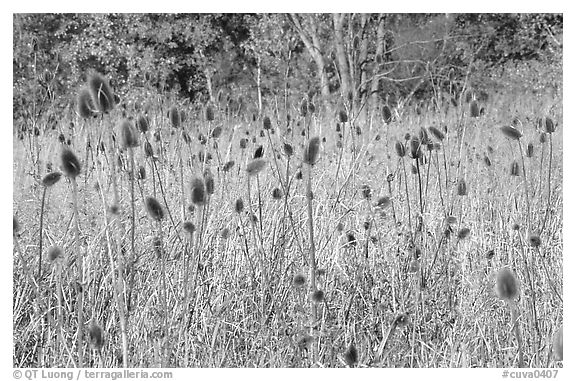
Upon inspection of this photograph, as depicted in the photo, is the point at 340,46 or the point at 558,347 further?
the point at 340,46

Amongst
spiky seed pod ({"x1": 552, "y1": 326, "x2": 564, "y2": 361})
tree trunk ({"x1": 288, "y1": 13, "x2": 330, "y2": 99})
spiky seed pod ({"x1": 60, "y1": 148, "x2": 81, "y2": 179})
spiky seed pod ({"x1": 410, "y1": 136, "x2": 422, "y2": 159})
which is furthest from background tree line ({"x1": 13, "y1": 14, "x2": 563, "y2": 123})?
spiky seed pod ({"x1": 552, "y1": 326, "x2": 564, "y2": 361})

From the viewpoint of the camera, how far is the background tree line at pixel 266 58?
3211mm

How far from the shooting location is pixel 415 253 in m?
1.99

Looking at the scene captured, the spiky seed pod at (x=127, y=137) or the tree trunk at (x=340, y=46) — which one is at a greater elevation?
the tree trunk at (x=340, y=46)

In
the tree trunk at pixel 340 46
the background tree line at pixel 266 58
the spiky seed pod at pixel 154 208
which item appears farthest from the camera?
the tree trunk at pixel 340 46

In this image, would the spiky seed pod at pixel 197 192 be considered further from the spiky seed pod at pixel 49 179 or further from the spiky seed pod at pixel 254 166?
the spiky seed pod at pixel 49 179

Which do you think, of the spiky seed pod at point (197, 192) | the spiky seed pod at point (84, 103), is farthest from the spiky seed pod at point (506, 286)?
the spiky seed pod at point (84, 103)

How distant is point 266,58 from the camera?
6.43 meters

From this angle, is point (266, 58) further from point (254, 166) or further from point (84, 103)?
point (84, 103)

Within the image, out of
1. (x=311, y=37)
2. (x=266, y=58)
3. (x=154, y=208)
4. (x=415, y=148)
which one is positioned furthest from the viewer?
(x=266, y=58)

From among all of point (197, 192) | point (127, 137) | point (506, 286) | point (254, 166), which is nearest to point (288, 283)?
point (254, 166)

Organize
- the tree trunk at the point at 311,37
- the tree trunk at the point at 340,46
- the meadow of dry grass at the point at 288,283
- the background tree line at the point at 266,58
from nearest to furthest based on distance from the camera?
the meadow of dry grass at the point at 288,283, the background tree line at the point at 266,58, the tree trunk at the point at 340,46, the tree trunk at the point at 311,37
